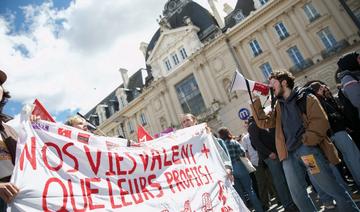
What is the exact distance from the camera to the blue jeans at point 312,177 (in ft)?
10.3

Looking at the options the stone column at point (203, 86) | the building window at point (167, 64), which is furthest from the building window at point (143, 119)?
the stone column at point (203, 86)

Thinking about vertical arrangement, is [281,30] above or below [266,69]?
above

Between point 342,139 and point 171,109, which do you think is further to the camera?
point 171,109

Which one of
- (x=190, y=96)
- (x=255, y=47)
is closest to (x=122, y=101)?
(x=190, y=96)

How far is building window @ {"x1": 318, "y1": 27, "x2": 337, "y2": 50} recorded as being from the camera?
21875 millimetres

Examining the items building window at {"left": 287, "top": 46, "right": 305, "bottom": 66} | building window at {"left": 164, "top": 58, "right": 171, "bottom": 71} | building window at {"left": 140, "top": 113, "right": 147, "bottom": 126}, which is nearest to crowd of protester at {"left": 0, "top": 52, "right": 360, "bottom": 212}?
building window at {"left": 287, "top": 46, "right": 305, "bottom": 66}

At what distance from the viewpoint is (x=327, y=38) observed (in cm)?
2230

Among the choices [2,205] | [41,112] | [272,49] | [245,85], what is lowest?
[2,205]

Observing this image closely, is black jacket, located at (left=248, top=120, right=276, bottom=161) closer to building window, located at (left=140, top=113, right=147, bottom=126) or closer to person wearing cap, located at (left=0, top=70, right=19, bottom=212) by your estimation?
person wearing cap, located at (left=0, top=70, right=19, bottom=212)

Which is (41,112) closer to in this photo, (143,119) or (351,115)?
(351,115)

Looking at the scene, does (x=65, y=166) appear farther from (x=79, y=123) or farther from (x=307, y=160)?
(x=307, y=160)

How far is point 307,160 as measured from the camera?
3289 mm

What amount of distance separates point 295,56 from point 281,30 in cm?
277

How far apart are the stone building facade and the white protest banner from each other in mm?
20051
